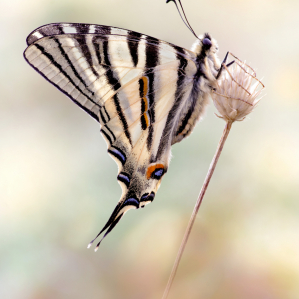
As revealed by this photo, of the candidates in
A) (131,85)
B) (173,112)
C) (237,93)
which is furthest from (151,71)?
(237,93)

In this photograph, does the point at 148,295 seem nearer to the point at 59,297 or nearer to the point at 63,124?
the point at 59,297

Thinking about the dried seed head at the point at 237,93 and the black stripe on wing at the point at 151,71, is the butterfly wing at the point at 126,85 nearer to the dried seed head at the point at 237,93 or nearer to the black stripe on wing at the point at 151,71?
the black stripe on wing at the point at 151,71

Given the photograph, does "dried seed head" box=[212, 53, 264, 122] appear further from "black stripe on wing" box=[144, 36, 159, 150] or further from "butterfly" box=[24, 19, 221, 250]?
"black stripe on wing" box=[144, 36, 159, 150]

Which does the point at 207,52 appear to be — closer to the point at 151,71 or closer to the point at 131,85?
the point at 151,71

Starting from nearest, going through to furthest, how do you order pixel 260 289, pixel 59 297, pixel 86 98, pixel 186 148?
pixel 86 98 → pixel 260 289 → pixel 59 297 → pixel 186 148

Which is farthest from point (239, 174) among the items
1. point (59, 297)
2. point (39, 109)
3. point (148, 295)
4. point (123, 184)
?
point (39, 109)

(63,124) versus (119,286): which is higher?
(63,124)
